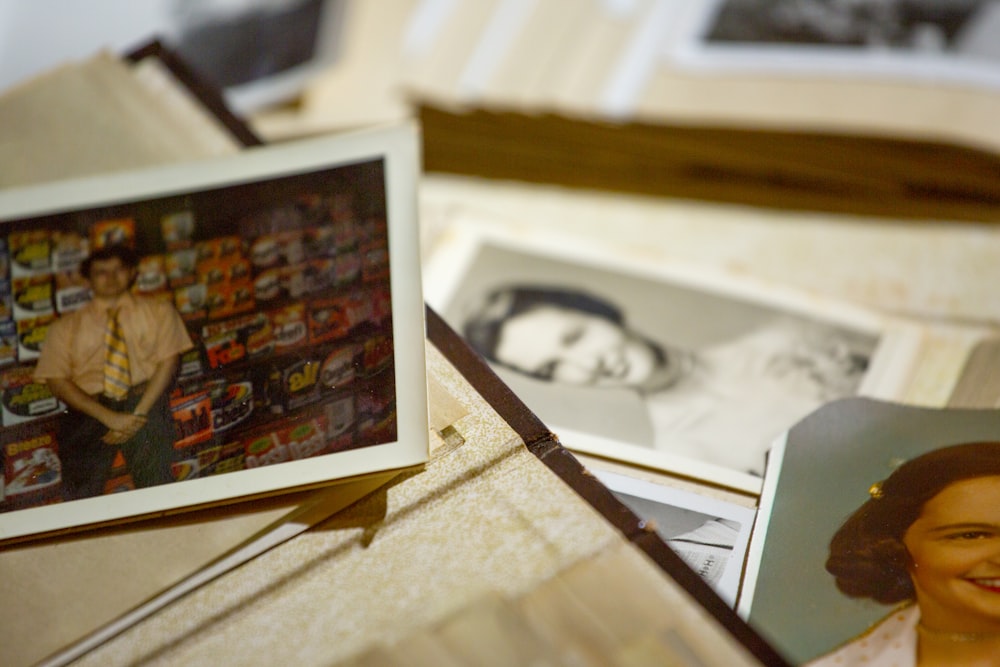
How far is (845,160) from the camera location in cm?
72

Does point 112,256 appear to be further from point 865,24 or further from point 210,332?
point 865,24

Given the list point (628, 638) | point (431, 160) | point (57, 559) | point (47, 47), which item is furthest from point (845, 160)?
point (47, 47)

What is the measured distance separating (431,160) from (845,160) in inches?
14.8

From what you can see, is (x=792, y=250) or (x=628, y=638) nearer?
(x=628, y=638)

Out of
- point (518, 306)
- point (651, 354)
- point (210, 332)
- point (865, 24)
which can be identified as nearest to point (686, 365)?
point (651, 354)

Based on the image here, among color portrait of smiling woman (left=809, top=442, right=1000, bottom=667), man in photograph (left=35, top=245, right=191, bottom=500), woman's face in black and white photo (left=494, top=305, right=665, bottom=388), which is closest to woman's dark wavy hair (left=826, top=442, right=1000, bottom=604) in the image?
color portrait of smiling woman (left=809, top=442, right=1000, bottom=667)

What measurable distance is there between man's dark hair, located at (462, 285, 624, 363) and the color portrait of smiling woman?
8.6 inches

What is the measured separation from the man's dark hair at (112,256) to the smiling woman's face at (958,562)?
41 cm

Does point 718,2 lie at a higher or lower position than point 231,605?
higher

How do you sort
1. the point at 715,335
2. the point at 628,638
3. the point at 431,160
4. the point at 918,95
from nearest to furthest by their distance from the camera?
1. the point at 628,638
2. the point at 715,335
3. the point at 918,95
4. the point at 431,160

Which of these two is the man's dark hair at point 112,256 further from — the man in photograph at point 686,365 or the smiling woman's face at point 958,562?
the smiling woman's face at point 958,562

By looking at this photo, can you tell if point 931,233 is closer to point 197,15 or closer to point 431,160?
point 431,160

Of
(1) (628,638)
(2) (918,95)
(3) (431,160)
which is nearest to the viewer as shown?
(1) (628,638)

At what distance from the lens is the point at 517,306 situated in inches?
23.5
